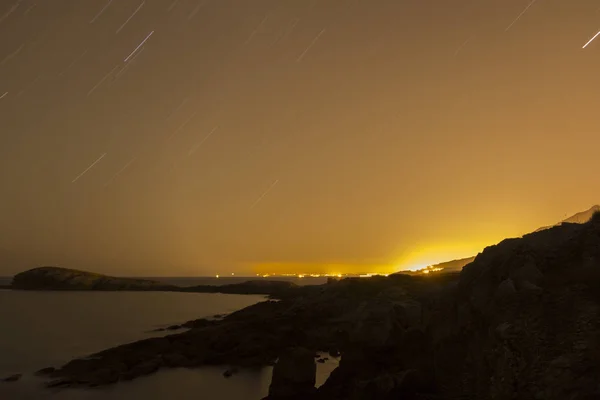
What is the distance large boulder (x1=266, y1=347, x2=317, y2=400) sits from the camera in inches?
981

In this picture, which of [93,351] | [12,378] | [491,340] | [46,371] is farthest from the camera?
[93,351]

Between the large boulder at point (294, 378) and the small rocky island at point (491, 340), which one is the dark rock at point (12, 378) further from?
the large boulder at point (294, 378)

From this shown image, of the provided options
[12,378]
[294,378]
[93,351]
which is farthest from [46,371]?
[294,378]

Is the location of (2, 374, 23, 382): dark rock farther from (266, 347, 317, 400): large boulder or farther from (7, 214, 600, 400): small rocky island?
(266, 347, 317, 400): large boulder

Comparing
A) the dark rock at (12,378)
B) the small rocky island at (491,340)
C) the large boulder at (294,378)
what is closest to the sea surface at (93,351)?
the dark rock at (12,378)

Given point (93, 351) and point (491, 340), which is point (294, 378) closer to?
point (491, 340)

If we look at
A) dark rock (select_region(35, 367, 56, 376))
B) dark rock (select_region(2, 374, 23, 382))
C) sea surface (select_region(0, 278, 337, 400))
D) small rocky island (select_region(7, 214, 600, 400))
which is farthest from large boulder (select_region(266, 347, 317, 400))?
dark rock (select_region(2, 374, 23, 382))

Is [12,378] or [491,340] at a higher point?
[491,340]

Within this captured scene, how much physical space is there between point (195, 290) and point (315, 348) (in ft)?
536

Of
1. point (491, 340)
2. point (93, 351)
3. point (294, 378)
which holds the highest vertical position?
point (491, 340)

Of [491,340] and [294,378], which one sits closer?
[491,340]

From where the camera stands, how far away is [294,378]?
24984mm

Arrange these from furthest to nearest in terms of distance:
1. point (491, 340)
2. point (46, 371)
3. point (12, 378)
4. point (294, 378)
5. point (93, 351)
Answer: point (93, 351) → point (46, 371) → point (12, 378) → point (294, 378) → point (491, 340)

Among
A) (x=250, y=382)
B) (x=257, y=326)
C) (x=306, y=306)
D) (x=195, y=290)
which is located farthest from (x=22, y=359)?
(x=195, y=290)
